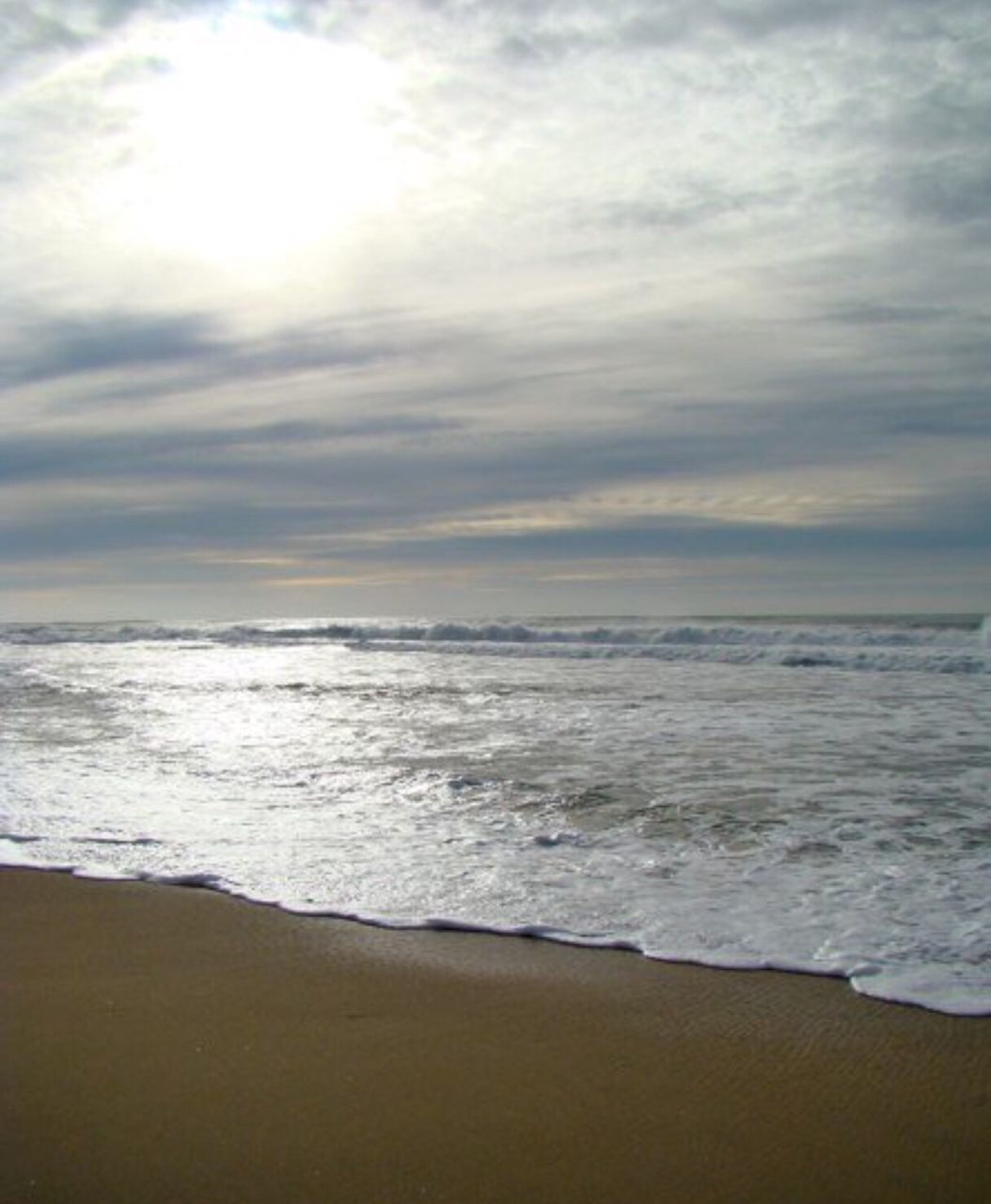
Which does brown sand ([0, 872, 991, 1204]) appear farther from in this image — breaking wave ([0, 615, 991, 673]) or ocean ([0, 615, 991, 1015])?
breaking wave ([0, 615, 991, 673])

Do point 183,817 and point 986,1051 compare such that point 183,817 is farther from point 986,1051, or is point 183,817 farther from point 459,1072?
point 986,1051

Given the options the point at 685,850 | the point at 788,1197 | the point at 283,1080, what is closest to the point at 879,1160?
the point at 788,1197

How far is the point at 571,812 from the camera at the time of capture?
Answer: 20.9ft

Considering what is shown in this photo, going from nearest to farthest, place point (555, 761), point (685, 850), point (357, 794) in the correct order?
1. point (685, 850)
2. point (357, 794)
3. point (555, 761)

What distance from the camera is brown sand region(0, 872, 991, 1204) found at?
8.38ft

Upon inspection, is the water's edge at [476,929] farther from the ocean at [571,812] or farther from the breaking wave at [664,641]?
the breaking wave at [664,641]

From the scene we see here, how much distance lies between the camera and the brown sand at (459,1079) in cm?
255

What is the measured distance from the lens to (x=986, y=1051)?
3.20 meters

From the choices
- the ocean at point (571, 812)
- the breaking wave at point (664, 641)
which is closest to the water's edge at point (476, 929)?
the ocean at point (571, 812)

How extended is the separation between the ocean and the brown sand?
1.24 feet

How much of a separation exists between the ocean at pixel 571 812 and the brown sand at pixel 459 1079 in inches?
14.9

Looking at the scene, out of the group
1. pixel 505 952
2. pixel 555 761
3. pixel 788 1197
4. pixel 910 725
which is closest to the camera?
pixel 788 1197

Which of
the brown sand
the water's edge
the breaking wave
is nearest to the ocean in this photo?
the water's edge

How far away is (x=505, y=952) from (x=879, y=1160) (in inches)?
67.8
